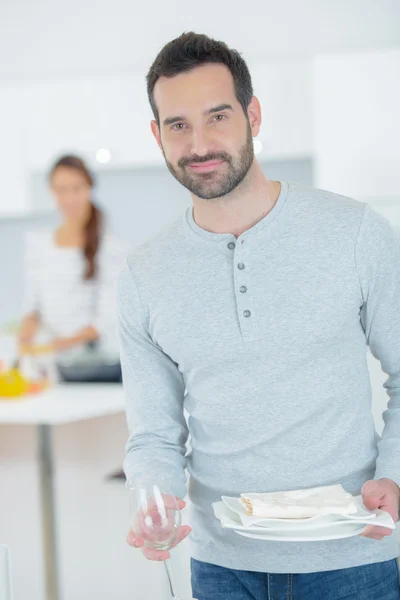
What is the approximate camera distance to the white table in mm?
2791

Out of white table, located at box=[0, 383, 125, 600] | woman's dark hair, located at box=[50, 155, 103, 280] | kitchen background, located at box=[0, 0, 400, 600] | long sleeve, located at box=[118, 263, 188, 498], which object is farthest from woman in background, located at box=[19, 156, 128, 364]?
long sleeve, located at box=[118, 263, 188, 498]

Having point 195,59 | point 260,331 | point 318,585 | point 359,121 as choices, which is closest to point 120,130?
point 359,121

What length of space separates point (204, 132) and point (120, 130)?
9.93ft

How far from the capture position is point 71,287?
432 centimetres

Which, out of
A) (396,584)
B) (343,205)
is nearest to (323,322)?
(343,205)

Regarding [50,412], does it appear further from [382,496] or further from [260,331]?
[382,496]

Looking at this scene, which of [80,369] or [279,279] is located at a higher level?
[279,279]

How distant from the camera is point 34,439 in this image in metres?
3.15

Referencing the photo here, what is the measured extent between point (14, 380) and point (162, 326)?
180cm

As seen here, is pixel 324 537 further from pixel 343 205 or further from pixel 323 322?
pixel 343 205

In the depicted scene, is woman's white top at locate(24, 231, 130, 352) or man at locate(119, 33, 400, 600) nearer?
man at locate(119, 33, 400, 600)

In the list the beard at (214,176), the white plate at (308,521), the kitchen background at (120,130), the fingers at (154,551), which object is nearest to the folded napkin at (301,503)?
the white plate at (308,521)

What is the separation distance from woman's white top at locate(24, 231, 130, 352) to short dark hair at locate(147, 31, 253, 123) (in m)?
2.81

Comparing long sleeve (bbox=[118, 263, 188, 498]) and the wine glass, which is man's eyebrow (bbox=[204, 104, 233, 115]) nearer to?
long sleeve (bbox=[118, 263, 188, 498])
